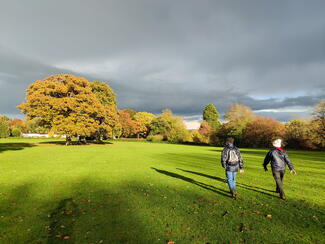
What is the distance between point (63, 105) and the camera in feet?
114

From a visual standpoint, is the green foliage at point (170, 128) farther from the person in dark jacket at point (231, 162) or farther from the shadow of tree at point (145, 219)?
the shadow of tree at point (145, 219)

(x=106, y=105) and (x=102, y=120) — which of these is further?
(x=106, y=105)

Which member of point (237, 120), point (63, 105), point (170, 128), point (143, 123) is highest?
point (143, 123)

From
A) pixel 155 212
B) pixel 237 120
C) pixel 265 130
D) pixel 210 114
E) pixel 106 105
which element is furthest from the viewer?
pixel 210 114

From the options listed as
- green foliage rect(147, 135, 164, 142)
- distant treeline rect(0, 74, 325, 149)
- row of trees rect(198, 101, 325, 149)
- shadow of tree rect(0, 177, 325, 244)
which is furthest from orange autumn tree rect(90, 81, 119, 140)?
shadow of tree rect(0, 177, 325, 244)

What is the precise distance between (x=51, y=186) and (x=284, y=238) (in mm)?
9433

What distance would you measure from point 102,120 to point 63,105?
944 cm

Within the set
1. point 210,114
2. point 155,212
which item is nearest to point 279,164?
point 155,212

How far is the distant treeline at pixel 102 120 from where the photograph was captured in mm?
35000

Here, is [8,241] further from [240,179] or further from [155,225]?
[240,179]

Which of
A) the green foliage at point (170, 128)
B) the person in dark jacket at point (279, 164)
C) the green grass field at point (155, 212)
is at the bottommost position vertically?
the green grass field at point (155, 212)

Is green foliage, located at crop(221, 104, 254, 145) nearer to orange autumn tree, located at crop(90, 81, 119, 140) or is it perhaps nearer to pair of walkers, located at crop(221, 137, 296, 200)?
orange autumn tree, located at crop(90, 81, 119, 140)

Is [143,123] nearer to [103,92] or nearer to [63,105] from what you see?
[103,92]

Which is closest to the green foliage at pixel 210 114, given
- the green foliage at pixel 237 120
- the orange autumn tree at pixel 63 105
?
the green foliage at pixel 237 120
